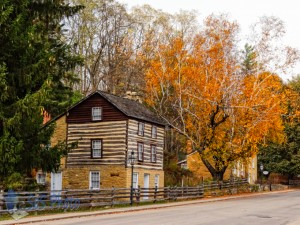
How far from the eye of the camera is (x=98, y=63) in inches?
2238

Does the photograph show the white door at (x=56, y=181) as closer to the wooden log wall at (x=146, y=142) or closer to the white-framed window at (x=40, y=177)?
the white-framed window at (x=40, y=177)

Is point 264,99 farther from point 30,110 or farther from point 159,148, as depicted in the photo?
point 30,110

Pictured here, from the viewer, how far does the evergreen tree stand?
75.0 ft

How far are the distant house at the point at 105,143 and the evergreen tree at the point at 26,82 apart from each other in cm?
1102

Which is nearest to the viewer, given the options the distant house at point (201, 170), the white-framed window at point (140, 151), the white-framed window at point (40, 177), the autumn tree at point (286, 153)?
the white-framed window at point (140, 151)

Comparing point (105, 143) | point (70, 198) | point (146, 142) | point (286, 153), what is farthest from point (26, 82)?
point (286, 153)

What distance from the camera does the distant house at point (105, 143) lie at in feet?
126

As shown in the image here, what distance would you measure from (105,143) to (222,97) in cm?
1066

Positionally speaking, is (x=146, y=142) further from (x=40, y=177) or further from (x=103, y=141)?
(x=40, y=177)

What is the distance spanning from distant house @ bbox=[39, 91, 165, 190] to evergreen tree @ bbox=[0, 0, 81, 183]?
36.1 ft

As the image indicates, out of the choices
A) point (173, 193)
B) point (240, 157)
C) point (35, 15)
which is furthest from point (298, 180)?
point (35, 15)

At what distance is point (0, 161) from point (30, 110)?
288 centimetres

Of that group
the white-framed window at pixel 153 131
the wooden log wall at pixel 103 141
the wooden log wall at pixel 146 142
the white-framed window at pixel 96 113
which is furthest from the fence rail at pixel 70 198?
the white-framed window at pixel 96 113

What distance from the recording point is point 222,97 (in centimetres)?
4012
